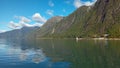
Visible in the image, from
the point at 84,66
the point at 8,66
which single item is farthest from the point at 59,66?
the point at 8,66

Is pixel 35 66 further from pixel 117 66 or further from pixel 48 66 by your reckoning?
pixel 117 66

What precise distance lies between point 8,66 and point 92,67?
2502cm

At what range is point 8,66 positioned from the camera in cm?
6625

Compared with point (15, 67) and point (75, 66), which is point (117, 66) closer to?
point (75, 66)

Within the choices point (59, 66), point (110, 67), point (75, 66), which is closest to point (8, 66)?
point (59, 66)

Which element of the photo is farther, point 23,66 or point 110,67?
point 23,66

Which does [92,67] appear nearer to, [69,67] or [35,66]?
[69,67]

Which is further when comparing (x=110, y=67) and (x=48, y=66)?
(x=48, y=66)

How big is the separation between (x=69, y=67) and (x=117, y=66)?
537 inches

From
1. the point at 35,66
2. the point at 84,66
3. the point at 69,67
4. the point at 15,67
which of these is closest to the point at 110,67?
the point at 84,66

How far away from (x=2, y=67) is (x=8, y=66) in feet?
6.28

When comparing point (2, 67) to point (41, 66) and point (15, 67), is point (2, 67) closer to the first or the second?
point (15, 67)

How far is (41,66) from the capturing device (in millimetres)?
66312

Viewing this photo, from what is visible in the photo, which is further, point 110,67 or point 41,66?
point 41,66
